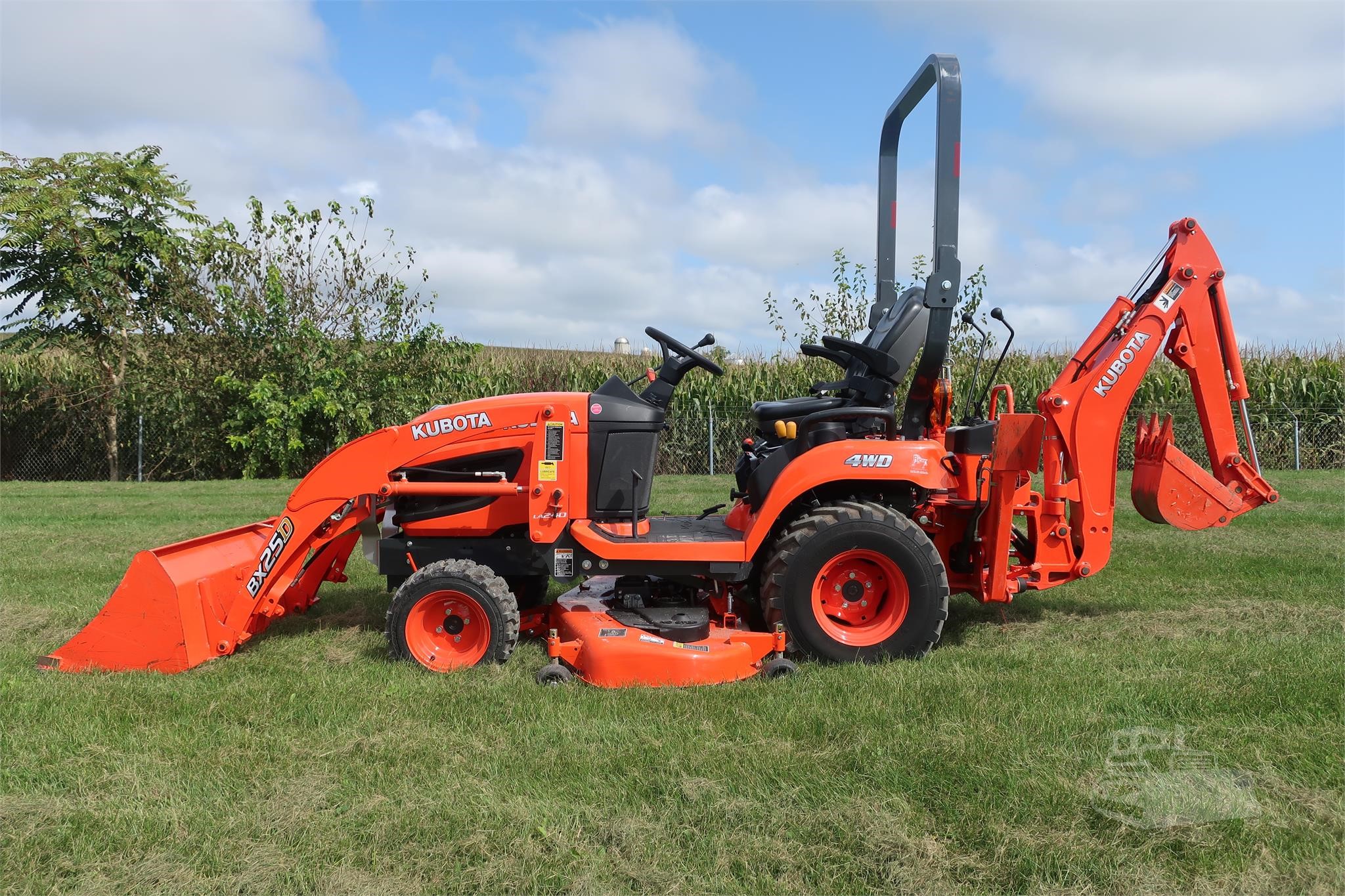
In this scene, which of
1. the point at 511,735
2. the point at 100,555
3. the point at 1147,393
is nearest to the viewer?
the point at 511,735

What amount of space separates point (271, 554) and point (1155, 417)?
5130mm

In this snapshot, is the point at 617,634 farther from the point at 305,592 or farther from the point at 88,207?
the point at 88,207

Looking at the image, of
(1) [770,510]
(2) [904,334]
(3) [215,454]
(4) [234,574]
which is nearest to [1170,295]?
(2) [904,334]

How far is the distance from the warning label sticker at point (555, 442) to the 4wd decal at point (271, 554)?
1475mm

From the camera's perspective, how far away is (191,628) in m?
5.13

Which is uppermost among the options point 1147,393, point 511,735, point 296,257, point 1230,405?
point 296,257

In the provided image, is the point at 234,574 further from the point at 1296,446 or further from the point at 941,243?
the point at 1296,446

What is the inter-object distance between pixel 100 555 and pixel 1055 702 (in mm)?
8236

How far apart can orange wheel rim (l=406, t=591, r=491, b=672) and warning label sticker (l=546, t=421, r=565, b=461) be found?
35.3 inches

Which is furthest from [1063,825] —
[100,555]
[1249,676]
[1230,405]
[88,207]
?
[88,207]

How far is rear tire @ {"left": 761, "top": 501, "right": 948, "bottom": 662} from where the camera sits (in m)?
5.15

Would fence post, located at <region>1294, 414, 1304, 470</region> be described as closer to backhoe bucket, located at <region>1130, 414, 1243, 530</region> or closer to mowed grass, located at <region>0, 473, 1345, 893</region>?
mowed grass, located at <region>0, 473, 1345, 893</region>

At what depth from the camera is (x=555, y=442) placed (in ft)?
18.1

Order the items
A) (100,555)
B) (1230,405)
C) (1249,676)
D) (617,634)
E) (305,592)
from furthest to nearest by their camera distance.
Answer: (100,555)
(305,592)
(1230,405)
(617,634)
(1249,676)
